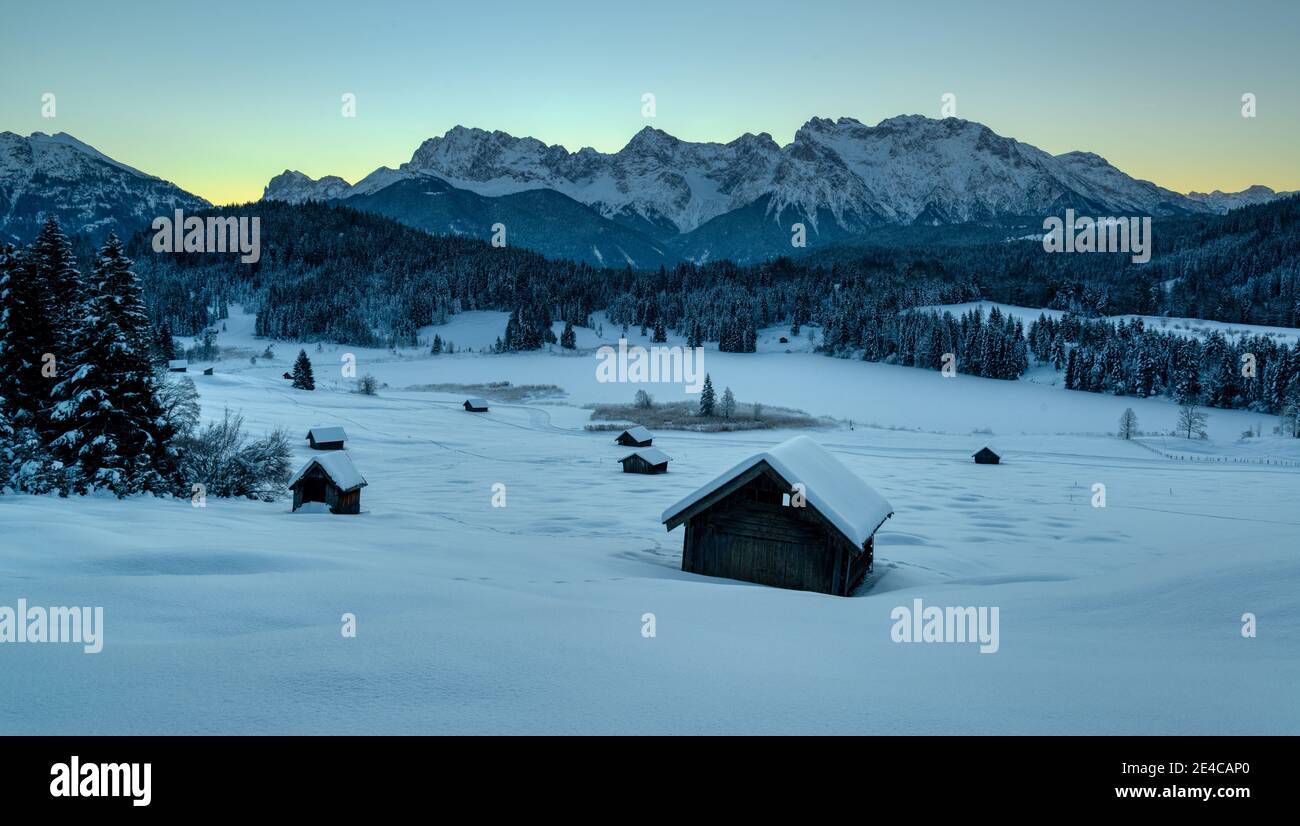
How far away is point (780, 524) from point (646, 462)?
92.7 ft

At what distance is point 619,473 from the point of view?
4497cm

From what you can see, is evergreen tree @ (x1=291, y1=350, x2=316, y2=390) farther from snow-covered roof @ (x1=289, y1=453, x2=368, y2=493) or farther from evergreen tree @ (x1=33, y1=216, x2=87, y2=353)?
snow-covered roof @ (x1=289, y1=453, x2=368, y2=493)

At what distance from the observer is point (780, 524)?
16625 millimetres

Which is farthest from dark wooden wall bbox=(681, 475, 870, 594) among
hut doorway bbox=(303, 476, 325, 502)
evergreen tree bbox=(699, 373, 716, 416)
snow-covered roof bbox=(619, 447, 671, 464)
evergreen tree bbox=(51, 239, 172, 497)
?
evergreen tree bbox=(699, 373, 716, 416)

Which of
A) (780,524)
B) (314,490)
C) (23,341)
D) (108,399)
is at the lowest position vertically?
(314,490)

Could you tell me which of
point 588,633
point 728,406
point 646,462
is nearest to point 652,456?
point 646,462

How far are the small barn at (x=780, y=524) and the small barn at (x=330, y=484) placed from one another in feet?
47.6

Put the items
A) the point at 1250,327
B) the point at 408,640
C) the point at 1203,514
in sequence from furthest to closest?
the point at 1250,327
the point at 1203,514
the point at 408,640

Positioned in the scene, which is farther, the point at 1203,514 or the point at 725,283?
the point at 725,283

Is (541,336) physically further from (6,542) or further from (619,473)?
(6,542)

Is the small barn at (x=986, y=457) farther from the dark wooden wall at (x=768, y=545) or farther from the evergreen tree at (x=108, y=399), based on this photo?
the evergreen tree at (x=108, y=399)

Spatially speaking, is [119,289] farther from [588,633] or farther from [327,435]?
[588,633]
